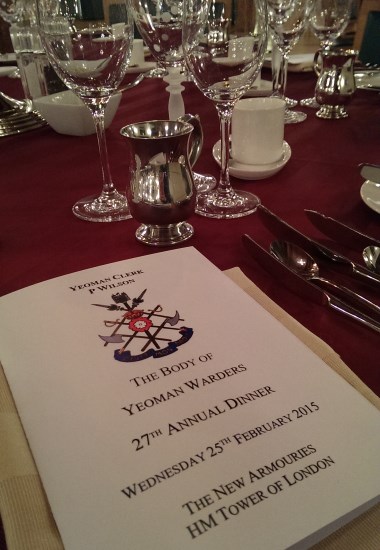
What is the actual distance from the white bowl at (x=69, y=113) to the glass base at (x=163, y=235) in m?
0.42

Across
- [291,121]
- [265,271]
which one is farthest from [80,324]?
[291,121]

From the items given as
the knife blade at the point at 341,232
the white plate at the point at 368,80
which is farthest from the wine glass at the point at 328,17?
the knife blade at the point at 341,232

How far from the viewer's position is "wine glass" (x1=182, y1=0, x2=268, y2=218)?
0.53m

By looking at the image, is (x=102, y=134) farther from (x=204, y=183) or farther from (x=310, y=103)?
(x=310, y=103)

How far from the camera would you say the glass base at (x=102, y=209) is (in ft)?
1.95

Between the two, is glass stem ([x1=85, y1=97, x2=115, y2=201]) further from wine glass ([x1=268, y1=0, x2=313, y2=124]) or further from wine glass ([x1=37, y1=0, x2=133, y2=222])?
wine glass ([x1=268, y1=0, x2=313, y2=124])

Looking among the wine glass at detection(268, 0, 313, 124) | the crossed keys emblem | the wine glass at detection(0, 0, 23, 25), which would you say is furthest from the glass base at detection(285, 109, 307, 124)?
the wine glass at detection(0, 0, 23, 25)

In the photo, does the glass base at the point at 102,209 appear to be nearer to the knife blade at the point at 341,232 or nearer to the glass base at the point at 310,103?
the knife blade at the point at 341,232

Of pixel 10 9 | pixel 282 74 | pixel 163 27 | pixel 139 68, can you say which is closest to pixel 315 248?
pixel 163 27

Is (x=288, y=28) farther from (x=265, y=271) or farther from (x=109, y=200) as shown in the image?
(x=265, y=271)

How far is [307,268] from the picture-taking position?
0.45 meters

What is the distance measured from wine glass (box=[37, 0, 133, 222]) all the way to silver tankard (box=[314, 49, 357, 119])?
0.56 metres

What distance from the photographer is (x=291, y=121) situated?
97 centimetres

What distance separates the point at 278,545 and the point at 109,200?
0.50 metres
